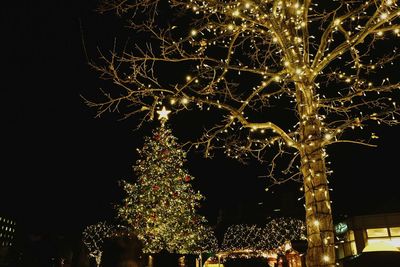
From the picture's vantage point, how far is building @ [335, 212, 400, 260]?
15.2m

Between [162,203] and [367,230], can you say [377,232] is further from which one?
[162,203]

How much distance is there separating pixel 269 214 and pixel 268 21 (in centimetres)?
3451

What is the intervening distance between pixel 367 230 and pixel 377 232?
1.49 ft

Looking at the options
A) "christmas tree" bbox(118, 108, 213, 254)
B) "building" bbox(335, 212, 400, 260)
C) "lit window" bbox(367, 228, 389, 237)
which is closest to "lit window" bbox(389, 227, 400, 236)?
"building" bbox(335, 212, 400, 260)

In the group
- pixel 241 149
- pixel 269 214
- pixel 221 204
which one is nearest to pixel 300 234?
pixel 241 149

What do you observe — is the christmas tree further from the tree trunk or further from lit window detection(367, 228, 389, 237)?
the tree trunk

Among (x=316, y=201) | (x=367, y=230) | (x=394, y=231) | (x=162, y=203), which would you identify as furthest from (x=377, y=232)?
(x=316, y=201)

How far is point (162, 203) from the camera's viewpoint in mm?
22016

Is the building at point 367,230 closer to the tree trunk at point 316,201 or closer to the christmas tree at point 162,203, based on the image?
the christmas tree at point 162,203

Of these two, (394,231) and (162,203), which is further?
(162,203)

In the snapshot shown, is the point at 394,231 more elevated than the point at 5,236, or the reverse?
the point at 5,236

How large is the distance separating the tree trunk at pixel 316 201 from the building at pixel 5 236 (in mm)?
11633

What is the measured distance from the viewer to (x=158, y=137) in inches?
946

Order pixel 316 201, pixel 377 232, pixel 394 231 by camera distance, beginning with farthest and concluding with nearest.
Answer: pixel 377 232
pixel 394 231
pixel 316 201
